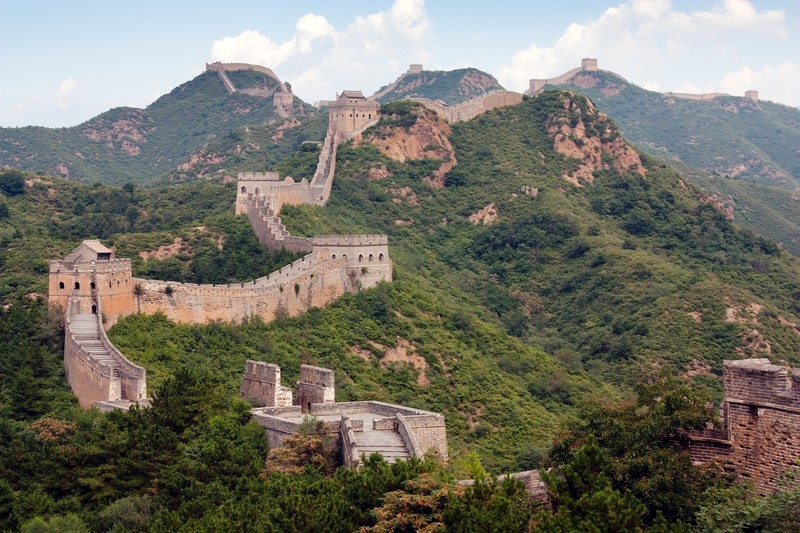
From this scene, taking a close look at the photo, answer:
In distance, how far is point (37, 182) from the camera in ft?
237

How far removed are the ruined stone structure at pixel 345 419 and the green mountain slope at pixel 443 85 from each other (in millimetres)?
109202

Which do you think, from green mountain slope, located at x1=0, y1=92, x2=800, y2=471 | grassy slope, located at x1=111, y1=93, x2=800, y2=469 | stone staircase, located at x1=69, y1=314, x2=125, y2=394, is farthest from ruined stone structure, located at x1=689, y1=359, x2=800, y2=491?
stone staircase, located at x1=69, y1=314, x2=125, y2=394

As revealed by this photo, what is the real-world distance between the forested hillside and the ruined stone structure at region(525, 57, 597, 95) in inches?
2291

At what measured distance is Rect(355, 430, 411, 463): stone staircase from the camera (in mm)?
27219

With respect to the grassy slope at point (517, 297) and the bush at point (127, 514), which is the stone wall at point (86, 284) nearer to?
the grassy slope at point (517, 297)

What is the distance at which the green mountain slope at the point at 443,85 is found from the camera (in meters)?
146

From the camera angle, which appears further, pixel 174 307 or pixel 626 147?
pixel 626 147

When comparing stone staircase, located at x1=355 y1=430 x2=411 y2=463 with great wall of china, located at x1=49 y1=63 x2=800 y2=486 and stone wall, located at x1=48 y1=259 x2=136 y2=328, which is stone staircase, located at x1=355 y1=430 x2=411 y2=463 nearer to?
great wall of china, located at x1=49 y1=63 x2=800 y2=486

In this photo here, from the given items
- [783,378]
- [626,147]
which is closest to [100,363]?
[783,378]

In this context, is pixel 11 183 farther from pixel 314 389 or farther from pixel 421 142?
pixel 314 389

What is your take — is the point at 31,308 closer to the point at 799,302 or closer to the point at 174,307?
the point at 174,307

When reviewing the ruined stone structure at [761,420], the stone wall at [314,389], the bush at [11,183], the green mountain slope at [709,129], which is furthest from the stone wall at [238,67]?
the ruined stone structure at [761,420]

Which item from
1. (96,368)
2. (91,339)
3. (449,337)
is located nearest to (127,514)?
(96,368)

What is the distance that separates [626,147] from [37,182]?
4270 centimetres
